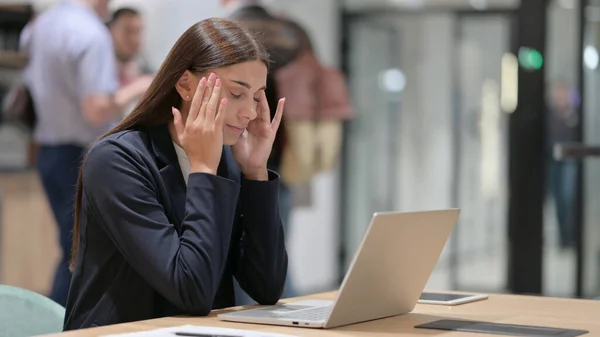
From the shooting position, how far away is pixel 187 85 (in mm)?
2545

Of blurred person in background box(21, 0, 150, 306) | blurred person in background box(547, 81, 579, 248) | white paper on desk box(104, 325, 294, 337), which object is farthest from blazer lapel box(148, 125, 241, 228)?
blurred person in background box(547, 81, 579, 248)

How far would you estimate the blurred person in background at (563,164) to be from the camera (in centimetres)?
616

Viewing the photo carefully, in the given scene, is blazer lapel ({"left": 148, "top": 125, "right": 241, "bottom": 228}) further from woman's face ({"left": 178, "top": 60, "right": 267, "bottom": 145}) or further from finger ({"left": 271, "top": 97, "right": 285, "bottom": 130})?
finger ({"left": 271, "top": 97, "right": 285, "bottom": 130})

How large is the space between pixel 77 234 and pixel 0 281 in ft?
13.9

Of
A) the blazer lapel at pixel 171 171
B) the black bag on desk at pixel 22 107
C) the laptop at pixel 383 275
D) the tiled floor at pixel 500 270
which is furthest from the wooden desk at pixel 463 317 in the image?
the tiled floor at pixel 500 270

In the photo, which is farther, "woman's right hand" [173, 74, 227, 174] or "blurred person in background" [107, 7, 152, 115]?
"blurred person in background" [107, 7, 152, 115]

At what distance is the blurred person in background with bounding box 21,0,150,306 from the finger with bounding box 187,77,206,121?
271 centimetres

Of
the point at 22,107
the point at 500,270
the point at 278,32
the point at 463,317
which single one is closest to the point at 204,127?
the point at 463,317

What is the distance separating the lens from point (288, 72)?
7066mm

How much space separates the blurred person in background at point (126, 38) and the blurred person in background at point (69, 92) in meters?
0.74

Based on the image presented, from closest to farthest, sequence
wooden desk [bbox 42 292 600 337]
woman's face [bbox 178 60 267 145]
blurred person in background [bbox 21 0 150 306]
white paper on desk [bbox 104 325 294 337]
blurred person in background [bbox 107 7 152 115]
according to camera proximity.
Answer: white paper on desk [bbox 104 325 294 337]
wooden desk [bbox 42 292 600 337]
woman's face [bbox 178 60 267 145]
blurred person in background [bbox 21 0 150 306]
blurred person in background [bbox 107 7 152 115]

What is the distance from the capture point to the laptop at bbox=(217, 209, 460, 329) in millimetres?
2068

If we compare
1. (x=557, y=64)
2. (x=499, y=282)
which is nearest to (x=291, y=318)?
(x=557, y=64)

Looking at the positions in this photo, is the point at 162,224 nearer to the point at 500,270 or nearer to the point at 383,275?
the point at 383,275
